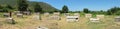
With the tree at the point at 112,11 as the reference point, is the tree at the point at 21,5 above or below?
above

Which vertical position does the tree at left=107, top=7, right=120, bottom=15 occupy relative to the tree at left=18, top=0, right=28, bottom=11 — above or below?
below

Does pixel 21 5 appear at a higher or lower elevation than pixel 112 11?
higher

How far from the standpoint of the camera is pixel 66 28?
23.8 metres

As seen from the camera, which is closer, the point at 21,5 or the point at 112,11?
the point at 112,11

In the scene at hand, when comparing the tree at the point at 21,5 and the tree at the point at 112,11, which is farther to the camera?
the tree at the point at 21,5

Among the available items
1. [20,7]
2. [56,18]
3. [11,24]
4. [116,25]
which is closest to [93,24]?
[116,25]

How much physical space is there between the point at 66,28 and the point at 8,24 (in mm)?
5299

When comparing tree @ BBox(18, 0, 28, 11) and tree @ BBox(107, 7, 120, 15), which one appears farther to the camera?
tree @ BBox(18, 0, 28, 11)

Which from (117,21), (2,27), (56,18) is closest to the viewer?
(2,27)

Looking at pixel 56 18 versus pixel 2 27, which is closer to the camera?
pixel 2 27

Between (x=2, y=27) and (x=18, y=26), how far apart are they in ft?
5.35

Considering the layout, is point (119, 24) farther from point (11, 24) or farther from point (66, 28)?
point (11, 24)

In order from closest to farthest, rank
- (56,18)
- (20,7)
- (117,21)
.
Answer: (117,21), (56,18), (20,7)

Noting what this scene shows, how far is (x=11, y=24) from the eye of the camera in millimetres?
24516
